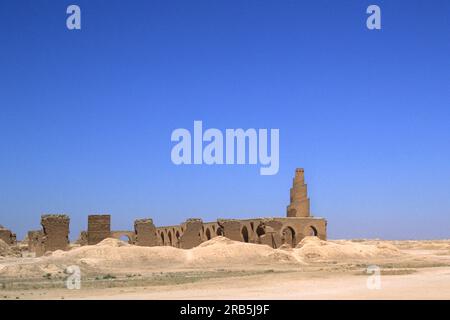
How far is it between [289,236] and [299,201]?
7354mm

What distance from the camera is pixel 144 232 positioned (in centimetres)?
4166

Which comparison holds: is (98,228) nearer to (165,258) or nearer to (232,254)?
(165,258)

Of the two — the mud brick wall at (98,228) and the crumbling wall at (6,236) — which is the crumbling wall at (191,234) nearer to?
the mud brick wall at (98,228)

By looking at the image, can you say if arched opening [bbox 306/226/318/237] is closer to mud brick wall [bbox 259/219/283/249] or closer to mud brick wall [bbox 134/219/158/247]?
mud brick wall [bbox 259/219/283/249]

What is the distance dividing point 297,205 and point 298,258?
1943 centimetres

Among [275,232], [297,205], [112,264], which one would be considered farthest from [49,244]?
[297,205]

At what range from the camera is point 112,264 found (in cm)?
3434

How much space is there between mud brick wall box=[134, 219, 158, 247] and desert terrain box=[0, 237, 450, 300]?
3.56 metres

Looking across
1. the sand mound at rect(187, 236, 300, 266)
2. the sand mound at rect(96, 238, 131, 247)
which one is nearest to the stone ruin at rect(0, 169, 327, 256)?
the sand mound at rect(96, 238, 131, 247)

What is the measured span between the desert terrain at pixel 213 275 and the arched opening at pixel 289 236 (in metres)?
5.39

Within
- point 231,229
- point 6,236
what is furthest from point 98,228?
point 6,236

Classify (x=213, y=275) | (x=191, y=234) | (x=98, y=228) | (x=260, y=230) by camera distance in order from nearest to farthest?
(x=213, y=275) → (x=98, y=228) → (x=191, y=234) → (x=260, y=230)
